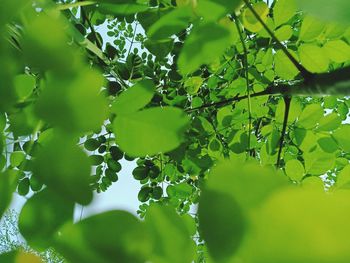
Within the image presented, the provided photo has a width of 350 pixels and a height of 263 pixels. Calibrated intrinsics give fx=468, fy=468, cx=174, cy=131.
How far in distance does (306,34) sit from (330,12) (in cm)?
86

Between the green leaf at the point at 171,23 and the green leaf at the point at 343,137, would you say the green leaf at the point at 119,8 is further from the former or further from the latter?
the green leaf at the point at 343,137

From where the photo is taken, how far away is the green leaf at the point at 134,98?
0.81 m

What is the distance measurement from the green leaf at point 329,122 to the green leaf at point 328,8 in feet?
3.48

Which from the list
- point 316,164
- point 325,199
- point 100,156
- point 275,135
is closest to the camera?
point 325,199

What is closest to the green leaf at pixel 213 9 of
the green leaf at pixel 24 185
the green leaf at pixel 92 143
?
the green leaf at pixel 24 185

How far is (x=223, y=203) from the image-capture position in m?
0.43

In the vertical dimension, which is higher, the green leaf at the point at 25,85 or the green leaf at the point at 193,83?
the green leaf at the point at 25,85

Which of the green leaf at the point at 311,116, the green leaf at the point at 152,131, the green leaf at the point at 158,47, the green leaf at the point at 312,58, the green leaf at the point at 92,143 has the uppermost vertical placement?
the green leaf at the point at 152,131

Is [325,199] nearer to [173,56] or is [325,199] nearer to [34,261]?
[34,261]

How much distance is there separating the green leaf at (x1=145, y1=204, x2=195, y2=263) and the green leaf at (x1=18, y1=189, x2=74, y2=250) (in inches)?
4.4

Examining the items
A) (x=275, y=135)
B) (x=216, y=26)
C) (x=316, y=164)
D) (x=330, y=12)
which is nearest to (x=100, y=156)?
(x=275, y=135)

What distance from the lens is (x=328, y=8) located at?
1.71 feet

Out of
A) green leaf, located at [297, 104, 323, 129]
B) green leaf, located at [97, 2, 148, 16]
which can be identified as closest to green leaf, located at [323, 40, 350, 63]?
green leaf, located at [297, 104, 323, 129]

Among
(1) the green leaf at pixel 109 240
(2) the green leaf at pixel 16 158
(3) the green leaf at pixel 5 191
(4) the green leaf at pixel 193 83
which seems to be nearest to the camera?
(1) the green leaf at pixel 109 240
